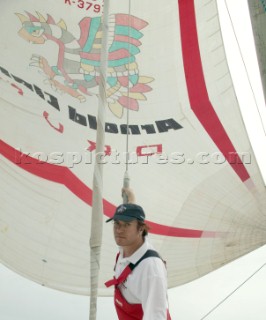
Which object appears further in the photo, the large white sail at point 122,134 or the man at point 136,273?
the large white sail at point 122,134

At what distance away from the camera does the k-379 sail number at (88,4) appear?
4777 mm

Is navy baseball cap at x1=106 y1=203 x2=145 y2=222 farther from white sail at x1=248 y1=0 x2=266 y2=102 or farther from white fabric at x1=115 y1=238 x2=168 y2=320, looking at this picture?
white sail at x1=248 y1=0 x2=266 y2=102

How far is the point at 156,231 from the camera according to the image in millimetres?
4883

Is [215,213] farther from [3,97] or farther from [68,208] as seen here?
[3,97]

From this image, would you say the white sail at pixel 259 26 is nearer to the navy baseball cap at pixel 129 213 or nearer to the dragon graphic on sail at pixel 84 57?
the navy baseball cap at pixel 129 213

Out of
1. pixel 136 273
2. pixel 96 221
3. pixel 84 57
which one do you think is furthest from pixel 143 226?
pixel 84 57

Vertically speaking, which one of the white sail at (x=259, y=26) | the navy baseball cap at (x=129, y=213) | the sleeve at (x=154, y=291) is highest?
the white sail at (x=259, y=26)

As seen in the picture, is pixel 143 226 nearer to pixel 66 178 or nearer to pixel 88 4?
pixel 66 178

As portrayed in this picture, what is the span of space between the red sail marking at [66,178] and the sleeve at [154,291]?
3.17m

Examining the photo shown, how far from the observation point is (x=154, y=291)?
151cm

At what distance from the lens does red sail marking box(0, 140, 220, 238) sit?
4.78 metres

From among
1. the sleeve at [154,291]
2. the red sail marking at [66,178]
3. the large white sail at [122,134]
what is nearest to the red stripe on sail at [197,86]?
the large white sail at [122,134]

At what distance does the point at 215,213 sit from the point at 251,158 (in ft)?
1.83

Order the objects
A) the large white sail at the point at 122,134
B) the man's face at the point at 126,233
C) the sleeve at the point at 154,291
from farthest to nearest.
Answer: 1. the large white sail at the point at 122,134
2. the man's face at the point at 126,233
3. the sleeve at the point at 154,291
